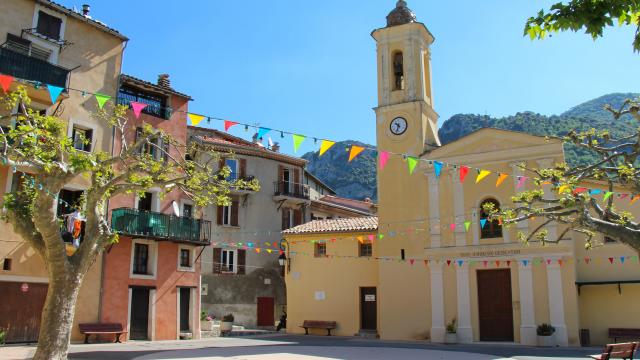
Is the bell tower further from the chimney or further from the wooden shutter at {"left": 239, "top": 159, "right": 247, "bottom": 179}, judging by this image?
the wooden shutter at {"left": 239, "top": 159, "right": 247, "bottom": 179}

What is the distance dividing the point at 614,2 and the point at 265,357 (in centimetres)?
1291

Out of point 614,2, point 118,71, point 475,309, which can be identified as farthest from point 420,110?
point 614,2

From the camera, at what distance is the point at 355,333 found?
28203 mm

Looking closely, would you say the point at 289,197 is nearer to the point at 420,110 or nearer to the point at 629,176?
the point at 420,110

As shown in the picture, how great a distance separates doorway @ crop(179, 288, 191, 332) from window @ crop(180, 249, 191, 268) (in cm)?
108

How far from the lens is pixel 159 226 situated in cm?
2466

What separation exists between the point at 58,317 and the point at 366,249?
1794 centimetres

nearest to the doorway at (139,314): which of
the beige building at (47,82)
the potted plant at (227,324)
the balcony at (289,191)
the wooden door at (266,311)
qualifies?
the beige building at (47,82)

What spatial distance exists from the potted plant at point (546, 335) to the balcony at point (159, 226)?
556 inches

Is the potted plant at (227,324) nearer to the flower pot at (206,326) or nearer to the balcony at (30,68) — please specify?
the flower pot at (206,326)

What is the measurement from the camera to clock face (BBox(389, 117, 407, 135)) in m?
28.0

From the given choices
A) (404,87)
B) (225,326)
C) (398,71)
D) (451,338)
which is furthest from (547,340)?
(225,326)

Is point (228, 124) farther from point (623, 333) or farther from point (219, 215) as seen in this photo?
point (219, 215)

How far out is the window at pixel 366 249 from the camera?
2878cm
